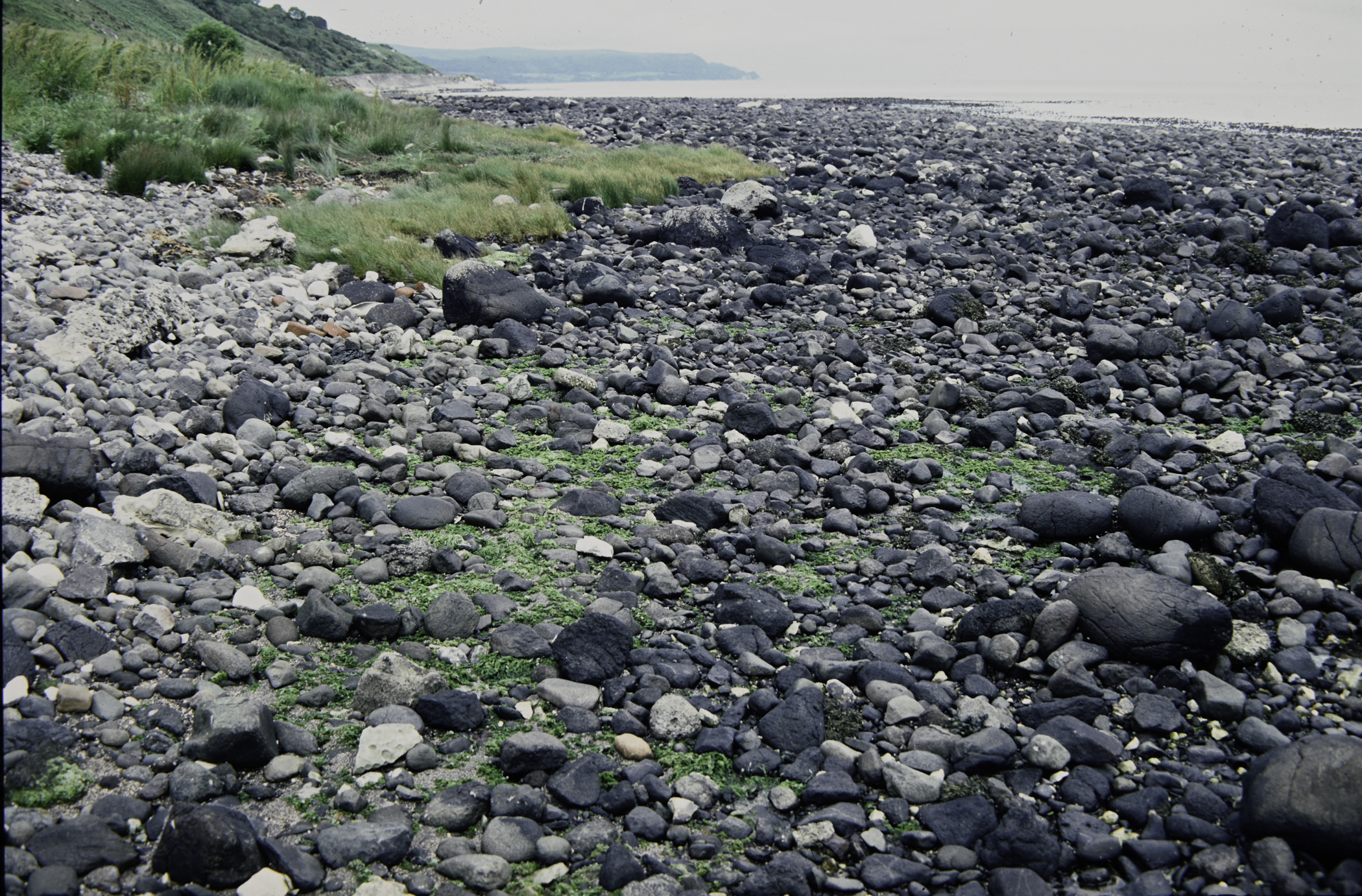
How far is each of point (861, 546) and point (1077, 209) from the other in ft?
32.0

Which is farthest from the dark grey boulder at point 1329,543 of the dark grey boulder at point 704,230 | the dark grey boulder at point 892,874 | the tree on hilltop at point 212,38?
the tree on hilltop at point 212,38

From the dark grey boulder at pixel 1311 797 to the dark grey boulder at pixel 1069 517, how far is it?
2.11m

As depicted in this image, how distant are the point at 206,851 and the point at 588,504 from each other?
2.88 m

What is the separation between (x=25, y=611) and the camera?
3453mm

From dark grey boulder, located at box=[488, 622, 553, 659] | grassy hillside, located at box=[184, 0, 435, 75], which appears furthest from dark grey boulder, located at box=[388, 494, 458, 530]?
grassy hillside, located at box=[184, 0, 435, 75]

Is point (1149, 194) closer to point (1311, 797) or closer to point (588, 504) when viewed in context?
point (588, 504)

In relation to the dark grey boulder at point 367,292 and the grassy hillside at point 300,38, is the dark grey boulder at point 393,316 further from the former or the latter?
the grassy hillside at point 300,38

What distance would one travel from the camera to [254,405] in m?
5.69

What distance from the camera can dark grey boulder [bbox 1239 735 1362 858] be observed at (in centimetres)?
258

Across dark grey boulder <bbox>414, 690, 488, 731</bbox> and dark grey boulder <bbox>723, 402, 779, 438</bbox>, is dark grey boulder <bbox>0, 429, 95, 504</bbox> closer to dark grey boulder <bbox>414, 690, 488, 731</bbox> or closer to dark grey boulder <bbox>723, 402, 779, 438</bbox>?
dark grey boulder <bbox>414, 690, 488, 731</bbox>

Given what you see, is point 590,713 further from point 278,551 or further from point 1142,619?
point 1142,619

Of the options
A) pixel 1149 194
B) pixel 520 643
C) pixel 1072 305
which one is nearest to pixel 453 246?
pixel 1072 305

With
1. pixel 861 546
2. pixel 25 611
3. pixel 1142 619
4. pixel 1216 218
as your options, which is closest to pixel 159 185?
pixel 25 611

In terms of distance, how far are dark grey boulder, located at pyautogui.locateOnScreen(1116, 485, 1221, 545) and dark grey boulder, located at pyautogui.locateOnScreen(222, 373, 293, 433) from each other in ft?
17.6
